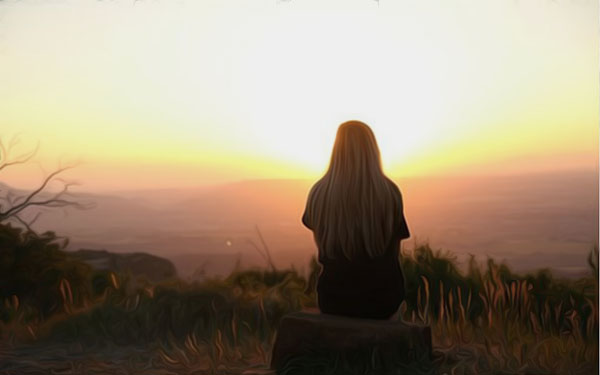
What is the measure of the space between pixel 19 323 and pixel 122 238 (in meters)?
0.79

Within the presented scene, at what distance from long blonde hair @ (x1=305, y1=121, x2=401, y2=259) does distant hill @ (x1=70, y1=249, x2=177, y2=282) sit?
1.19m

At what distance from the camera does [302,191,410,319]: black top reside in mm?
Answer: 3346

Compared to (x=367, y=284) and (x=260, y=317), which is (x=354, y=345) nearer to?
(x=367, y=284)

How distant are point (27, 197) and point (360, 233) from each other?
215 cm

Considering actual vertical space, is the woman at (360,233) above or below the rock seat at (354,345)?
above

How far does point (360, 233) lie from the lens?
3.37 m

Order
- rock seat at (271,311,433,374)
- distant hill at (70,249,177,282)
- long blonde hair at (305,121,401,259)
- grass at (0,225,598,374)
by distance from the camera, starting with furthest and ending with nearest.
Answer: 1. distant hill at (70,249,177,282)
2. grass at (0,225,598,374)
3. long blonde hair at (305,121,401,259)
4. rock seat at (271,311,433,374)

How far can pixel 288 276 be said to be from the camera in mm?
4031

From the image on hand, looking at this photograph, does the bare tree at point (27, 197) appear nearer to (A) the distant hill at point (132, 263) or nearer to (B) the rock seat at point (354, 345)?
(A) the distant hill at point (132, 263)

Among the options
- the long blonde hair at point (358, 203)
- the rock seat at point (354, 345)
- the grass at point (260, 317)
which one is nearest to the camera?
the rock seat at point (354, 345)

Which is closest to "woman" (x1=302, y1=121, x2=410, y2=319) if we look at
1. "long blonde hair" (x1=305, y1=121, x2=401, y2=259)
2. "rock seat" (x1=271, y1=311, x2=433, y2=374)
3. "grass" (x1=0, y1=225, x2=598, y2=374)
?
"long blonde hair" (x1=305, y1=121, x2=401, y2=259)

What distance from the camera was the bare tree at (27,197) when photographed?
4.17 m

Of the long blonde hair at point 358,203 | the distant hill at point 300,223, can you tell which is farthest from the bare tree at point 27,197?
the long blonde hair at point 358,203

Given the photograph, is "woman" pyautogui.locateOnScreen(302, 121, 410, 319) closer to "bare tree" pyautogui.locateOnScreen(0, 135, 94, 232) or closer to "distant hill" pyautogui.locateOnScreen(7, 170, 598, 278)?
"distant hill" pyautogui.locateOnScreen(7, 170, 598, 278)
